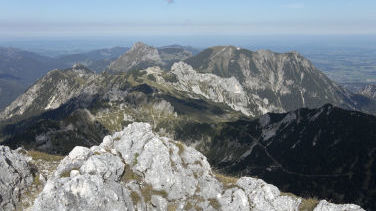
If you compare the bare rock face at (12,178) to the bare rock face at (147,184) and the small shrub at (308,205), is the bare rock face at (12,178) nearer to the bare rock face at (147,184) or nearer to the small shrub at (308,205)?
the bare rock face at (147,184)

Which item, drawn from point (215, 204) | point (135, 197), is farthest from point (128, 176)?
point (215, 204)

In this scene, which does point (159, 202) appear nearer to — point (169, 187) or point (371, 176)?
point (169, 187)

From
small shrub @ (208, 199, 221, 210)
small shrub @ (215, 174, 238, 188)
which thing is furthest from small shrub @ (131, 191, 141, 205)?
small shrub @ (215, 174, 238, 188)

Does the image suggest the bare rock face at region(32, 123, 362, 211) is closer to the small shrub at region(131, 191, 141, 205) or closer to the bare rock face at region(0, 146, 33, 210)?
the small shrub at region(131, 191, 141, 205)

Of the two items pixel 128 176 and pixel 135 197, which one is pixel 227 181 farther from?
pixel 128 176

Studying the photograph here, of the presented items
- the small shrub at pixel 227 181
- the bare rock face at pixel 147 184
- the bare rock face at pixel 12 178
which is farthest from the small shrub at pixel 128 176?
the small shrub at pixel 227 181

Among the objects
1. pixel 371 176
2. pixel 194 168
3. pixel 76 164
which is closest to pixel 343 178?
pixel 371 176
